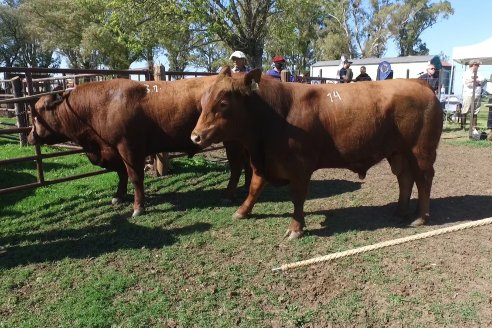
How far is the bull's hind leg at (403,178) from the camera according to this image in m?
4.95

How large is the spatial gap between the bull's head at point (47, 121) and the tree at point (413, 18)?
5111 centimetres

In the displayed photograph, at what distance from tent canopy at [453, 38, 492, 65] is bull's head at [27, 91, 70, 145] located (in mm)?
16948

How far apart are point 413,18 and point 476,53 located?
121 feet

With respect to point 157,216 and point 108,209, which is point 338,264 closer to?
point 157,216

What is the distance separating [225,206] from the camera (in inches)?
223

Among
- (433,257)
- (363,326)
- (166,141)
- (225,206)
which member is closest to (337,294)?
(363,326)

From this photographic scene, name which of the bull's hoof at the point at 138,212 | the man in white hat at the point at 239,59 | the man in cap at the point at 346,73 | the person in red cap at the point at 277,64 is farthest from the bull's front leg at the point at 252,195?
the man in cap at the point at 346,73

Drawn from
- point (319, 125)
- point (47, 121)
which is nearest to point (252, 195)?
point (319, 125)

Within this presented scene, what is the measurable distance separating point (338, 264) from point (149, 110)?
2969 mm

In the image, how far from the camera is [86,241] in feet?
14.6

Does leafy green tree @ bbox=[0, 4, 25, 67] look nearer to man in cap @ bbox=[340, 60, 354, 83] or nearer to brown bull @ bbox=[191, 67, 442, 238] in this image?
man in cap @ bbox=[340, 60, 354, 83]

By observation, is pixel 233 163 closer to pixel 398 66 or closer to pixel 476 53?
pixel 476 53

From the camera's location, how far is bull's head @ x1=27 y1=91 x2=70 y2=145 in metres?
5.41

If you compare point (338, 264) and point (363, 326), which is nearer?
point (363, 326)
